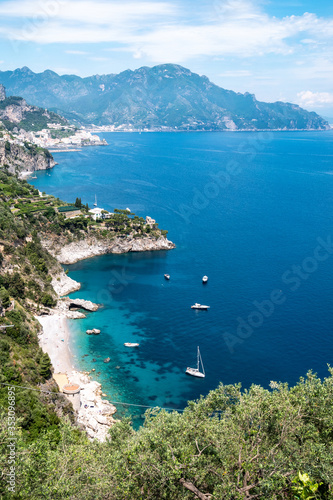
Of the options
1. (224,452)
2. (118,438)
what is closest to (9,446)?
(118,438)

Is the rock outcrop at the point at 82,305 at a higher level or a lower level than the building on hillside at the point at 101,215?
lower

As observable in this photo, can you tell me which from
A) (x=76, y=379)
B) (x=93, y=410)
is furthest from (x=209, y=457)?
(x=76, y=379)

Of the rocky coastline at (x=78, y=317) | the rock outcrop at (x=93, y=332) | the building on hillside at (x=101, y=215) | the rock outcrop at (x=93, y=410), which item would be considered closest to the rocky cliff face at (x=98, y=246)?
the rocky coastline at (x=78, y=317)

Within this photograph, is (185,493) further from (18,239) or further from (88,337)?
(18,239)

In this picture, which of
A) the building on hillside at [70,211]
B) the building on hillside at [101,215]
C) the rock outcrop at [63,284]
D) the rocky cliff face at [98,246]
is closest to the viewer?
the rock outcrop at [63,284]

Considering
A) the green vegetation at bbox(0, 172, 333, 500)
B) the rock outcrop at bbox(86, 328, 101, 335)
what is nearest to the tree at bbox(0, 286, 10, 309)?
the rock outcrop at bbox(86, 328, 101, 335)

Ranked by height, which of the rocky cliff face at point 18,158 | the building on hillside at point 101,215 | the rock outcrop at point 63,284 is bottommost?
the rock outcrop at point 63,284

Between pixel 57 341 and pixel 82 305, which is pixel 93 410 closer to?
pixel 57 341

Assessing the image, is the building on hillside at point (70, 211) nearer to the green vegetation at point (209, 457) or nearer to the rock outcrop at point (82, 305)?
the rock outcrop at point (82, 305)

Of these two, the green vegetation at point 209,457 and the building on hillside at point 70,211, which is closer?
the green vegetation at point 209,457
